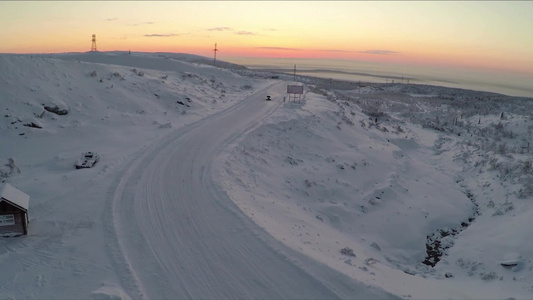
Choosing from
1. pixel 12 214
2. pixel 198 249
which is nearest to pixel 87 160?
pixel 12 214

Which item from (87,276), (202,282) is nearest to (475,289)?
(202,282)

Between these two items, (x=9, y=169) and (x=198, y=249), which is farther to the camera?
(x=9, y=169)

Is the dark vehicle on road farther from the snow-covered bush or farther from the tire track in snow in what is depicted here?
the snow-covered bush

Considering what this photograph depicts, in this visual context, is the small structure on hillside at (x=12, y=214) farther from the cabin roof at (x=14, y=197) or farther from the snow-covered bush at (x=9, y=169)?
the snow-covered bush at (x=9, y=169)

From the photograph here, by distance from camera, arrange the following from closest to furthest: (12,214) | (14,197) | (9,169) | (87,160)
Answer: (12,214)
(14,197)
(9,169)
(87,160)

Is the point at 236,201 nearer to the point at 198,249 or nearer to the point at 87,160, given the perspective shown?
the point at 198,249

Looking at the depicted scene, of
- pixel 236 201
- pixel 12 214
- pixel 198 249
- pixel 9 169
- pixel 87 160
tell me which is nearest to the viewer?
pixel 198 249
